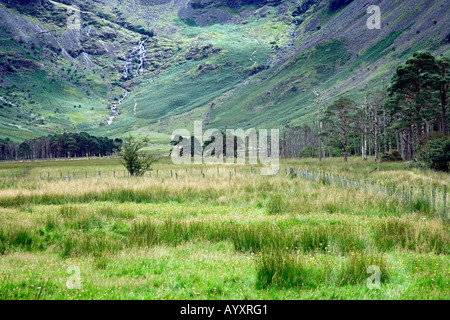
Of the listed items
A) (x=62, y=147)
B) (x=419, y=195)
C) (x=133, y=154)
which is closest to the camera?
(x=419, y=195)

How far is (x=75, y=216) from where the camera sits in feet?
38.2

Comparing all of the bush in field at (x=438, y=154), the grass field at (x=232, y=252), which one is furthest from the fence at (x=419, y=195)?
the bush in field at (x=438, y=154)

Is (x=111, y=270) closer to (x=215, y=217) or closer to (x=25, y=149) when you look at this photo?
(x=215, y=217)

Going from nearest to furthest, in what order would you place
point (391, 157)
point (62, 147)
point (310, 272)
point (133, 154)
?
point (310, 272) < point (133, 154) < point (391, 157) < point (62, 147)

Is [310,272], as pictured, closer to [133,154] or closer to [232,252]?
[232,252]

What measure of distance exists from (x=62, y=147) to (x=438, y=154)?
14014 centimetres

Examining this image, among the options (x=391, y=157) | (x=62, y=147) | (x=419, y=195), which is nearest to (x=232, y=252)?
(x=419, y=195)

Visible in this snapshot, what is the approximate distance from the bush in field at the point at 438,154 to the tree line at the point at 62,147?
11542 centimetres

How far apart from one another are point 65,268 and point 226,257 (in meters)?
3.59

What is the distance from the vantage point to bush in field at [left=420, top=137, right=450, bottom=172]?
1081 inches

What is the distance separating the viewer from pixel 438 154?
1089 inches

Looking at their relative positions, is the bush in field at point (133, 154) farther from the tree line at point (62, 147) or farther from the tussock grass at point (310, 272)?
the tree line at point (62, 147)

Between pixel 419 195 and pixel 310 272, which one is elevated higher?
pixel 419 195

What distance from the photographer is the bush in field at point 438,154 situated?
90.1 ft
